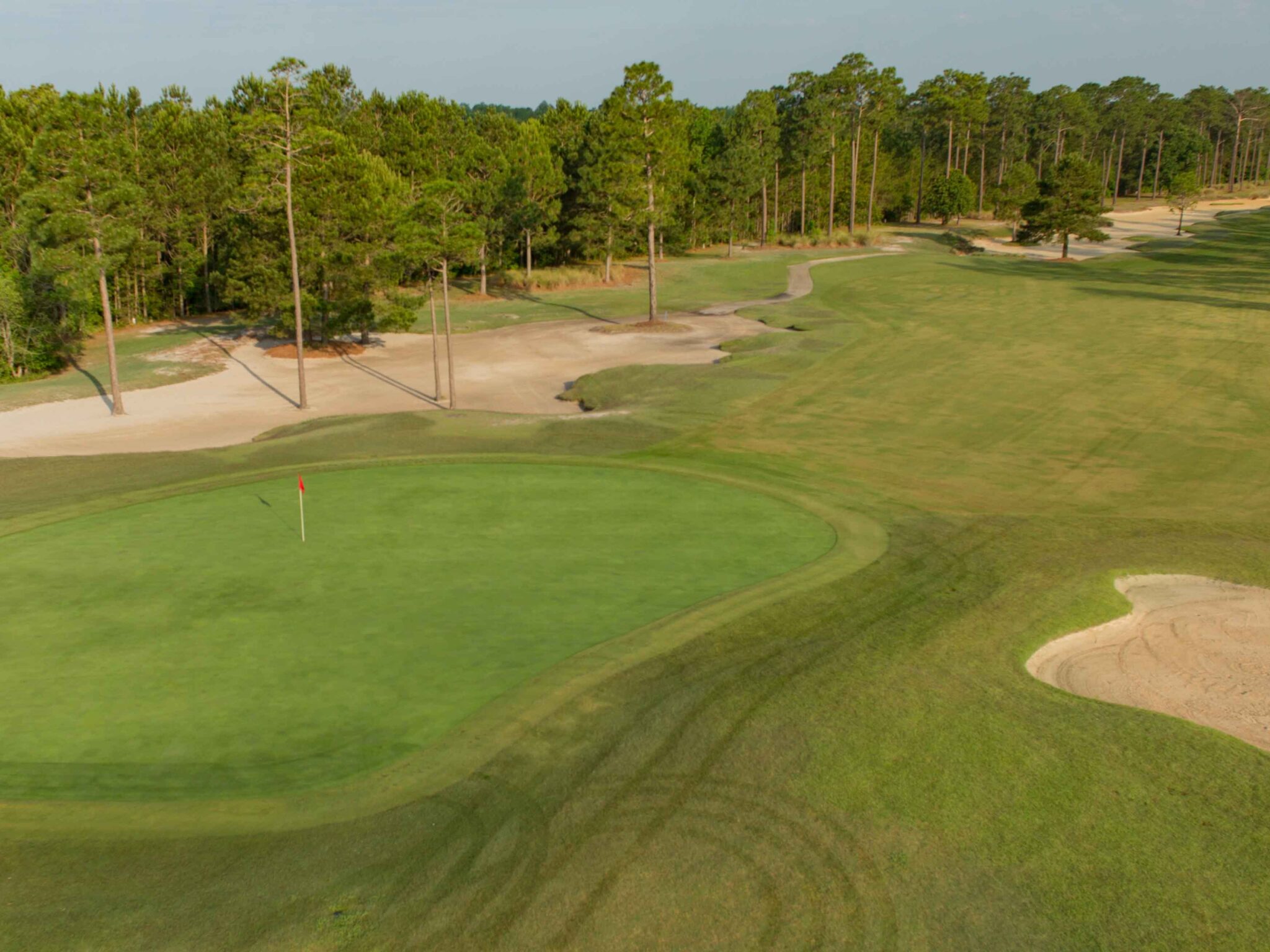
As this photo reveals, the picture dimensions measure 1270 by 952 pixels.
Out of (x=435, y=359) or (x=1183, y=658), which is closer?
(x=1183, y=658)

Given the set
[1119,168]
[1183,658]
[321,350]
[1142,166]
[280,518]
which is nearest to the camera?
[1183,658]

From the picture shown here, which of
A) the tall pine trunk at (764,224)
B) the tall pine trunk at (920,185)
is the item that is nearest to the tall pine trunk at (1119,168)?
the tall pine trunk at (920,185)

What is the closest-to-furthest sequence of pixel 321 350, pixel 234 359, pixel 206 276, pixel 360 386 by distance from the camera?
pixel 360 386, pixel 234 359, pixel 321 350, pixel 206 276

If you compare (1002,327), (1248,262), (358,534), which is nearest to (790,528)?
(358,534)

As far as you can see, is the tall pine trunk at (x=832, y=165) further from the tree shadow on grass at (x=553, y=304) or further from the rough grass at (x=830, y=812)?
the rough grass at (x=830, y=812)

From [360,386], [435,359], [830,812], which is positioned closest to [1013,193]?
[360,386]

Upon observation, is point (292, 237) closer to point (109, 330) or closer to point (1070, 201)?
point (109, 330)
